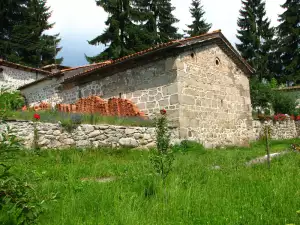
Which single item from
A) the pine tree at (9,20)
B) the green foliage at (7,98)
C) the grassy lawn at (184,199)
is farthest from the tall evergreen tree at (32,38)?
the green foliage at (7,98)

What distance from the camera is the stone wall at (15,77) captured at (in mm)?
20314

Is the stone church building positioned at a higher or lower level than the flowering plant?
higher

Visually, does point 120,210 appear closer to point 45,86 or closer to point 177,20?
point 45,86

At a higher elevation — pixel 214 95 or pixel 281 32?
pixel 281 32

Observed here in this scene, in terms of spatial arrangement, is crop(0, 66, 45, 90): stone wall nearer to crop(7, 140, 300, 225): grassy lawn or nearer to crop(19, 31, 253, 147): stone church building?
crop(19, 31, 253, 147): stone church building

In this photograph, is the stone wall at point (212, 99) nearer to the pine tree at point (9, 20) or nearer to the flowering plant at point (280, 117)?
the flowering plant at point (280, 117)

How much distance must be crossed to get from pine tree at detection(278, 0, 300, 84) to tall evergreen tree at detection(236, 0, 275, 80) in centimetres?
114

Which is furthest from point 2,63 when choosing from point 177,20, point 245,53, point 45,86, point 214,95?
point 245,53

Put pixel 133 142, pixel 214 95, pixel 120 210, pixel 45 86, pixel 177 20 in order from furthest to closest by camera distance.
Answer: pixel 177 20
pixel 45 86
pixel 214 95
pixel 133 142
pixel 120 210

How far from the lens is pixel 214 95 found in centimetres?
1299

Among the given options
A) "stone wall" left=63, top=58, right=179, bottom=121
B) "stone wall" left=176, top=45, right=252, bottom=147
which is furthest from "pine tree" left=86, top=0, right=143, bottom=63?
"stone wall" left=176, top=45, right=252, bottom=147

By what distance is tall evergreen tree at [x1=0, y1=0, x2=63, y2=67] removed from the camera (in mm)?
28797

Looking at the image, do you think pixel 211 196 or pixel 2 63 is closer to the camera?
pixel 211 196

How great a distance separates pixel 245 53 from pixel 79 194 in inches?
1265
